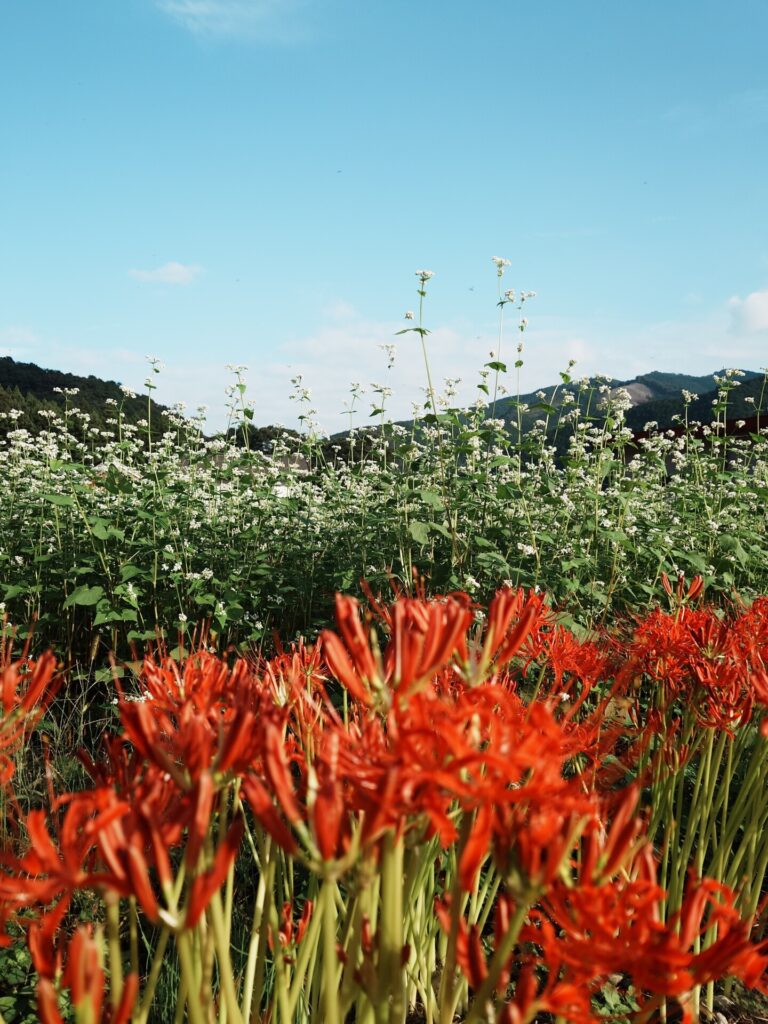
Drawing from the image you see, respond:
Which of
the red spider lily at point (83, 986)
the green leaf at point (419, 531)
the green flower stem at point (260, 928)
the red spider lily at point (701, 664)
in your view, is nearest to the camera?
the red spider lily at point (83, 986)

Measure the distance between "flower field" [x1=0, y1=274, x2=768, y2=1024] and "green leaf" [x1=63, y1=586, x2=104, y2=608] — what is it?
16mm

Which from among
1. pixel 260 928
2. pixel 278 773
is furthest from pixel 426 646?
pixel 260 928

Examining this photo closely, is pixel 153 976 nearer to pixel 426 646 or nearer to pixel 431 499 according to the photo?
pixel 426 646

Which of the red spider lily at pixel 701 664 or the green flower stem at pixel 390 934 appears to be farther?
the red spider lily at pixel 701 664

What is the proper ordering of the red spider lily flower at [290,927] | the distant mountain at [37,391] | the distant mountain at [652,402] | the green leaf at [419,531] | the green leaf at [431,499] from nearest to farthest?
the red spider lily flower at [290,927], the green leaf at [419,531], the green leaf at [431,499], the distant mountain at [652,402], the distant mountain at [37,391]

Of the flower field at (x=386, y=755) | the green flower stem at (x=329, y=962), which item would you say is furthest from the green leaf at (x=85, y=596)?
the green flower stem at (x=329, y=962)

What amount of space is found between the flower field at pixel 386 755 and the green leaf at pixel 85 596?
16mm

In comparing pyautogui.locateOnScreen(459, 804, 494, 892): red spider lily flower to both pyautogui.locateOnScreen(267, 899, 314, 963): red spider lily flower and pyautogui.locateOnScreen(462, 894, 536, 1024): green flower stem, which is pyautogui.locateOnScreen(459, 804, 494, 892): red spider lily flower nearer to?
pyautogui.locateOnScreen(462, 894, 536, 1024): green flower stem

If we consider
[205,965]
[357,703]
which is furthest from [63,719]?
[205,965]

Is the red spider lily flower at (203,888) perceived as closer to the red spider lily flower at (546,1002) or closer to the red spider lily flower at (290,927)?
the red spider lily flower at (546,1002)

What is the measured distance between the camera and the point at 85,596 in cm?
433

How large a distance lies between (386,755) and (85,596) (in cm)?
390

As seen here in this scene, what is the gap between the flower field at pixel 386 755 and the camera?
766mm

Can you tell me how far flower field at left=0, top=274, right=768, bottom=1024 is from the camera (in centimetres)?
77
